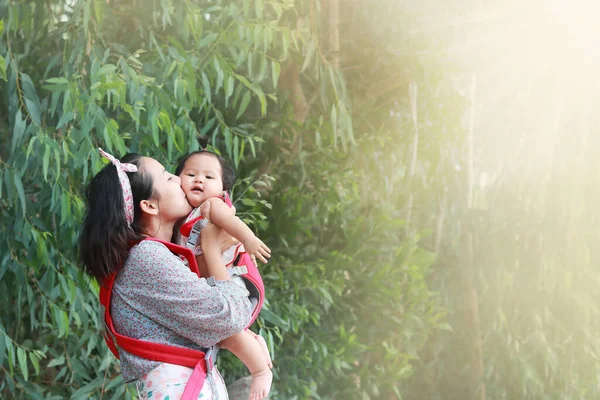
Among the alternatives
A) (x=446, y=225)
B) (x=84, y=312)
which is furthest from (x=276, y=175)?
(x=446, y=225)

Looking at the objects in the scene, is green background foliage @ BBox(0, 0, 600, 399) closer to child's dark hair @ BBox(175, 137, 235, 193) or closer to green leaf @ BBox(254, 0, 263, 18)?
green leaf @ BBox(254, 0, 263, 18)

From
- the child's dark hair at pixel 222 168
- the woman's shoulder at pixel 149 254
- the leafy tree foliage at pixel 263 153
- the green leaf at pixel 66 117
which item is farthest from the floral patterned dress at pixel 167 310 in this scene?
the green leaf at pixel 66 117

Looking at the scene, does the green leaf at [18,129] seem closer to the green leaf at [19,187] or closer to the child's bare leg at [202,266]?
the green leaf at [19,187]

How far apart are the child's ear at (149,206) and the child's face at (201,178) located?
99mm

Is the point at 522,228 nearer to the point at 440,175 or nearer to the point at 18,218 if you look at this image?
the point at 440,175

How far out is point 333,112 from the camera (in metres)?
2.98

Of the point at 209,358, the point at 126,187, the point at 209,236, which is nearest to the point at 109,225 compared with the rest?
the point at 126,187

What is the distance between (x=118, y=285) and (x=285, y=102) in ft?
6.30

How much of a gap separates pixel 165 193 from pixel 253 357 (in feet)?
1.08

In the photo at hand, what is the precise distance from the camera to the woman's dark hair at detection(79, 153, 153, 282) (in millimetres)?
1428

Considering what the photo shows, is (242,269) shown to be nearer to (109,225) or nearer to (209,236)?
(209,236)

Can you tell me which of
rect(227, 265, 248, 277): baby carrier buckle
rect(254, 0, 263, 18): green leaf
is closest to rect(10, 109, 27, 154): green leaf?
rect(254, 0, 263, 18): green leaf

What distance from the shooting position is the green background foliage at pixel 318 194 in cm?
242

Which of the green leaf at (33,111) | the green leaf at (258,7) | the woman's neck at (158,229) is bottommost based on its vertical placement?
the woman's neck at (158,229)
